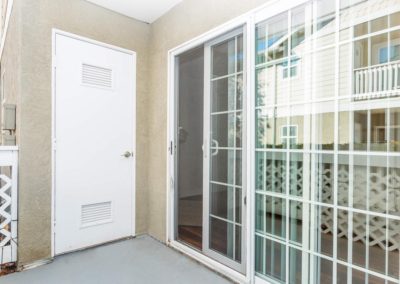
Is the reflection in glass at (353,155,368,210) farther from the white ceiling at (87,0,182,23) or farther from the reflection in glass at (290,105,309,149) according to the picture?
the white ceiling at (87,0,182,23)

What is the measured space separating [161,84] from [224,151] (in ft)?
4.09

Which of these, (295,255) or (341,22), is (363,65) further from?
(295,255)

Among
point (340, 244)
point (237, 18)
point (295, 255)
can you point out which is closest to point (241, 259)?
point (295, 255)

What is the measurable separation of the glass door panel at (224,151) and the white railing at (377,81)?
2.98 feet

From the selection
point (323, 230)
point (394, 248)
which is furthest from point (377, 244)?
point (323, 230)

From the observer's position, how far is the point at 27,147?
239 centimetres

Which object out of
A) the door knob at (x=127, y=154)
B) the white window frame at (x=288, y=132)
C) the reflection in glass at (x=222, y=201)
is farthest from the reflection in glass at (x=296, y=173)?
the door knob at (x=127, y=154)

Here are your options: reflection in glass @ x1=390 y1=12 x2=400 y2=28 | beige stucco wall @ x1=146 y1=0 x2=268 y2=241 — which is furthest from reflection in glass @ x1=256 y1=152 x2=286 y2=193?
beige stucco wall @ x1=146 y1=0 x2=268 y2=241

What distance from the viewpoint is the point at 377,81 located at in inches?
54.9

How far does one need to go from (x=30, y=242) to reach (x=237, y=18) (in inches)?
109

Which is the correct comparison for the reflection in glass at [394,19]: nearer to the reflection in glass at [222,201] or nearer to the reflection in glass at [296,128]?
the reflection in glass at [296,128]

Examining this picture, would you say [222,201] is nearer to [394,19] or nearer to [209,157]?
[209,157]

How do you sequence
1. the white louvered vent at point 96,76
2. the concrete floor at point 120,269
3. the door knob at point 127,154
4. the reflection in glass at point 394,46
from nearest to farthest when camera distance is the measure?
1. the reflection in glass at point 394,46
2. the concrete floor at point 120,269
3. the white louvered vent at point 96,76
4. the door knob at point 127,154

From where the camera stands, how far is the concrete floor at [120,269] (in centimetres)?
218
